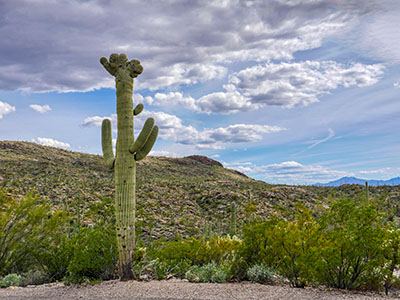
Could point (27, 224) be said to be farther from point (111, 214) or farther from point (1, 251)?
point (111, 214)

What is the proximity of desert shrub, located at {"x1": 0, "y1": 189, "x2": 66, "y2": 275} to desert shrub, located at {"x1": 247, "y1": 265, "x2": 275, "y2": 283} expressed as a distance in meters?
6.79

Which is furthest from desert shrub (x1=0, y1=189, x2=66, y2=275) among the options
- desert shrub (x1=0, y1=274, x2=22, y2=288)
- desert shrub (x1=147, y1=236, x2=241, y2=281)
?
desert shrub (x1=147, y1=236, x2=241, y2=281)

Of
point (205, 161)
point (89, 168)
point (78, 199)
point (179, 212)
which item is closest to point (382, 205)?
point (179, 212)

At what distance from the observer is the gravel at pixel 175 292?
7.75 m

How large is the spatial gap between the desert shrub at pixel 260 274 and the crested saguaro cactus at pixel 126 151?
3252 millimetres

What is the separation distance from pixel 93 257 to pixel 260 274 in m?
4.62

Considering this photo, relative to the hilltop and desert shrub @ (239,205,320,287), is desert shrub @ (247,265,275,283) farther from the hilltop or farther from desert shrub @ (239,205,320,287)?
the hilltop

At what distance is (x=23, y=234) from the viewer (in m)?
11.8

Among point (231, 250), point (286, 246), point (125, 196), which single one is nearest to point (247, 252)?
point (286, 246)

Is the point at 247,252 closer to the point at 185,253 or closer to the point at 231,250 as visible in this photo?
the point at 231,250

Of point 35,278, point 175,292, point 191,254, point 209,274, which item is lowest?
point 35,278

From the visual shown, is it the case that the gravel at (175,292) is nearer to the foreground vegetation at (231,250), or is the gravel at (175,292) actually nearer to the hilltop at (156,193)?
the foreground vegetation at (231,250)

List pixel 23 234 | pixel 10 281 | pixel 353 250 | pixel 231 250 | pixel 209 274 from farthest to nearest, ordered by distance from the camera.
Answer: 1. pixel 23 234
2. pixel 231 250
3. pixel 10 281
4. pixel 209 274
5. pixel 353 250

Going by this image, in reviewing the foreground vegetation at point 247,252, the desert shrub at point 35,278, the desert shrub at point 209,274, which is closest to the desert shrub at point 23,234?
the foreground vegetation at point 247,252
